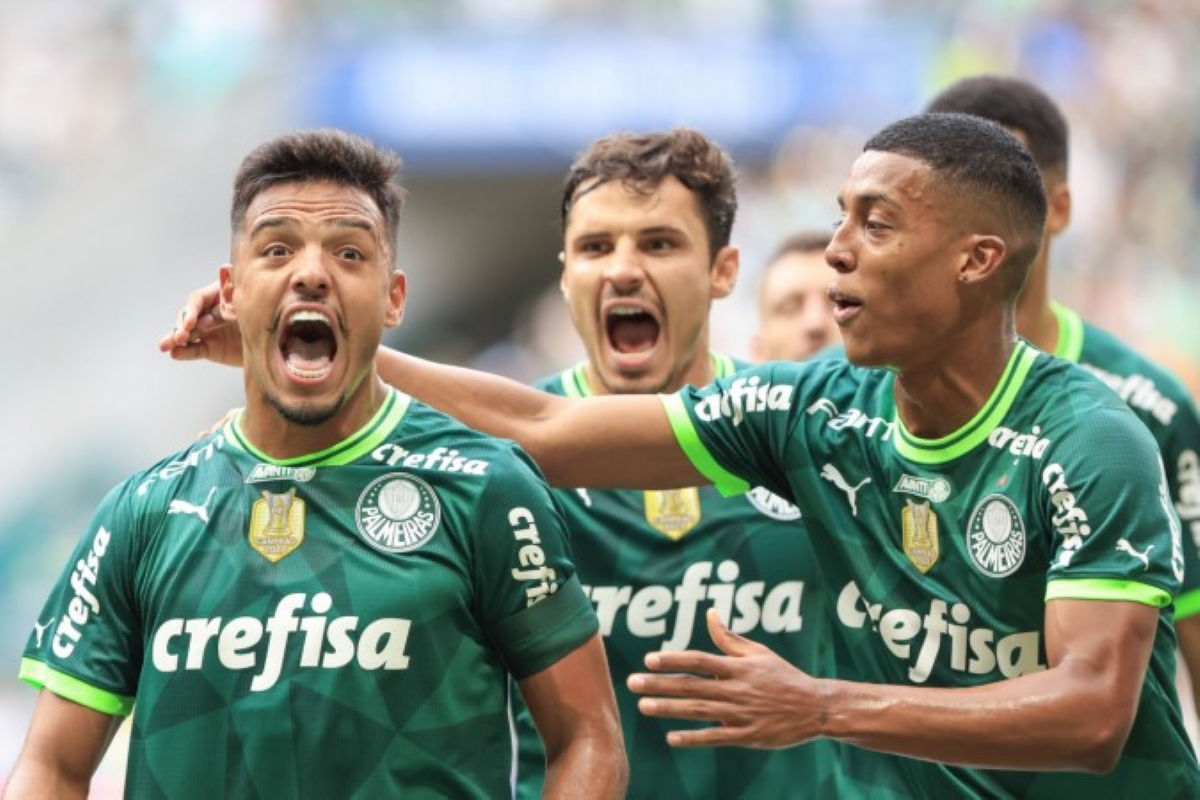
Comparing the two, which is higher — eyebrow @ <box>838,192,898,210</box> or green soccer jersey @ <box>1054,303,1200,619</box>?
eyebrow @ <box>838,192,898,210</box>

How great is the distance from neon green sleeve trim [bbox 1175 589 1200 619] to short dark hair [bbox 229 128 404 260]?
2.69 metres

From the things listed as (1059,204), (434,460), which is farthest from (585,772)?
(1059,204)

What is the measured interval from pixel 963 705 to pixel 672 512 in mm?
1582

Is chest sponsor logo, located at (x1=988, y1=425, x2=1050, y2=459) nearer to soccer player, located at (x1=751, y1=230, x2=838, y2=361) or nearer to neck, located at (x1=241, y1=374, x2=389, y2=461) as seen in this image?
neck, located at (x1=241, y1=374, x2=389, y2=461)

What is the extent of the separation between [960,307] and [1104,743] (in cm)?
108

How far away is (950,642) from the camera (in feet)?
14.5

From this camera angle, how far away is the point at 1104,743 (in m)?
4.06

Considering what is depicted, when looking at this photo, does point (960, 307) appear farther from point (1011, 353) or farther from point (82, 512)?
point (82, 512)

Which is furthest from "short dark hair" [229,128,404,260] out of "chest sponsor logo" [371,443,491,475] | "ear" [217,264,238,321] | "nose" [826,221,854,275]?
"nose" [826,221,854,275]

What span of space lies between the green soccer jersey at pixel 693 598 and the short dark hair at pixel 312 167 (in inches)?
53.7

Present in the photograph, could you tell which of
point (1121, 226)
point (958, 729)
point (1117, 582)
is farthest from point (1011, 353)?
point (1121, 226)

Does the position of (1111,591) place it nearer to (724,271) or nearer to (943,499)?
(943,499)

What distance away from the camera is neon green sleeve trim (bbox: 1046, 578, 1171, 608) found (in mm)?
4113

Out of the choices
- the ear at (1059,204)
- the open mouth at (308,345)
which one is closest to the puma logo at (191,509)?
the open mouth at (308,345)
